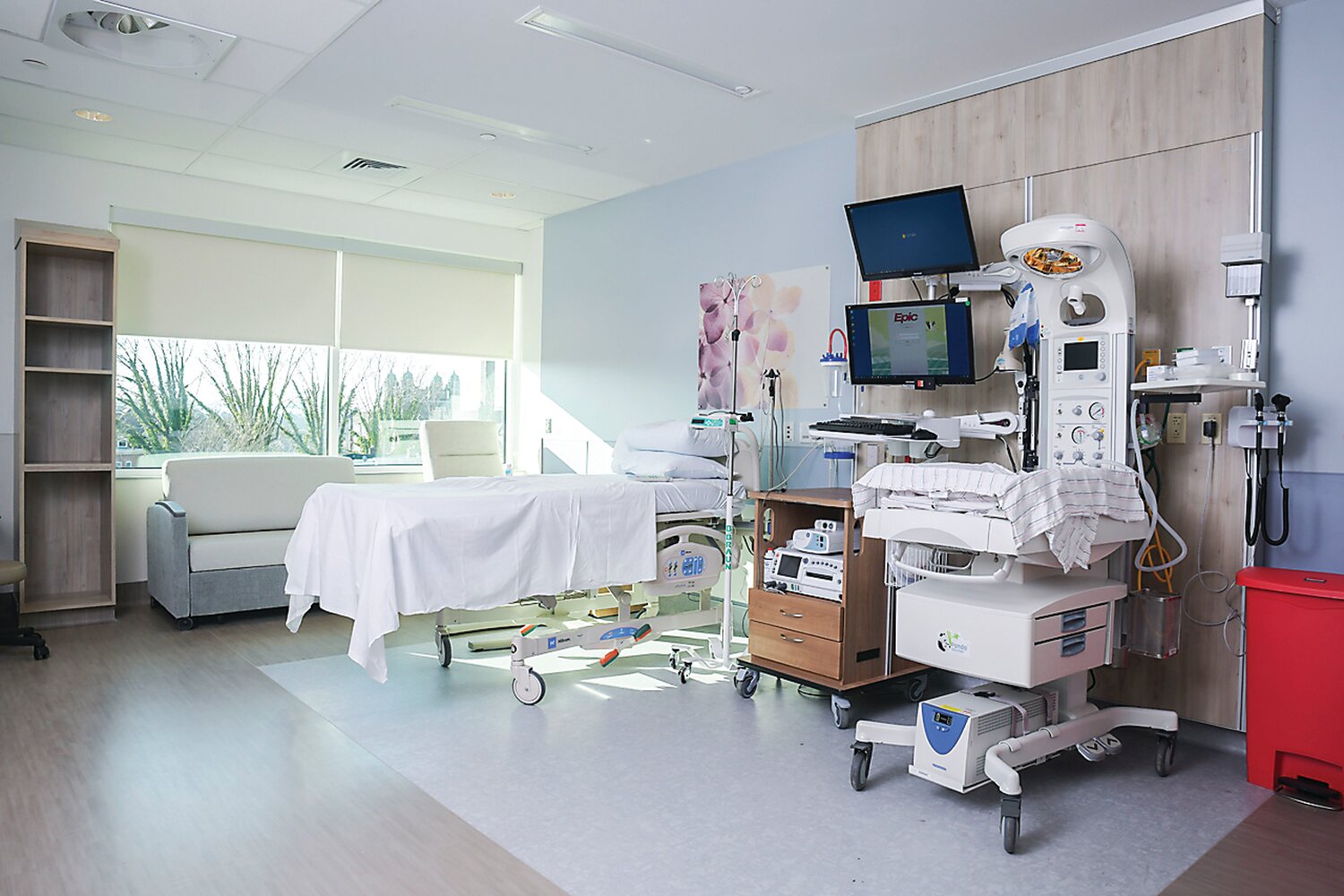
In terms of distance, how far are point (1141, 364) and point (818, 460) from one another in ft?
5.64

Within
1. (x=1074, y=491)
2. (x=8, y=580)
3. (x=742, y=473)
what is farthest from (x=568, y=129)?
(x=8, y=580)

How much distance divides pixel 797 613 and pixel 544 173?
336cm

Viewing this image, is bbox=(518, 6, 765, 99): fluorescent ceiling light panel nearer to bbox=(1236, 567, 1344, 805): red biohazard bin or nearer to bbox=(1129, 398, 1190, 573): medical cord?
bbox=(1129, 398, 1190, 573): medical cord

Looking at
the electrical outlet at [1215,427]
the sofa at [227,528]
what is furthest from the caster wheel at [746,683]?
the sofa at [227,528]

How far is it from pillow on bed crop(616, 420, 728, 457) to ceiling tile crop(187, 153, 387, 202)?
2881 mm

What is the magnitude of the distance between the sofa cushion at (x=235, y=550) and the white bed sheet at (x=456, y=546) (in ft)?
4.65

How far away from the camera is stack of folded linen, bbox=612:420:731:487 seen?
4.53m

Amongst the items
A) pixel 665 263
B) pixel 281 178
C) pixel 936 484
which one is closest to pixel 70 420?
pixel 281 178

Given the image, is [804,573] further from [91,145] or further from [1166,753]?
[91,145]

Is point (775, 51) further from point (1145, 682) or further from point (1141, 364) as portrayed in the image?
point (1145, 682)

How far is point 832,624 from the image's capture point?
368 cm

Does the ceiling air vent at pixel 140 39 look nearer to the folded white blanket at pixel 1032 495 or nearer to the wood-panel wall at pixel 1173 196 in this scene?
the folded white blanket at pixel 1032 495

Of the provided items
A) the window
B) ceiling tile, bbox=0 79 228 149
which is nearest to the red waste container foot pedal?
ceiling tile, bbox=0 79 228 149

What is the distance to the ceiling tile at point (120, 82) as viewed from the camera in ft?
13.1
